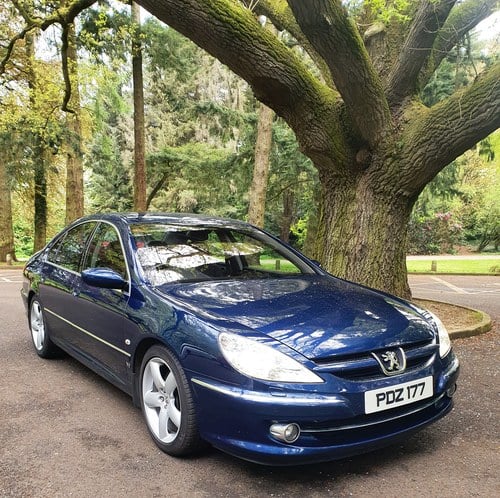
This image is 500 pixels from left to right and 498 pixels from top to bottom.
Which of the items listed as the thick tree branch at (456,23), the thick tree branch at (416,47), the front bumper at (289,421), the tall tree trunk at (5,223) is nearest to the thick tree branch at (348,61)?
the thick tree branch at (416,47)

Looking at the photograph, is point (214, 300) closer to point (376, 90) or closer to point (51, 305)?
point (51, 305)

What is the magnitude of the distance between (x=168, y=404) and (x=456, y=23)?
7025 millimetres

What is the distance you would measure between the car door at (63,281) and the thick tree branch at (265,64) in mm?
2403

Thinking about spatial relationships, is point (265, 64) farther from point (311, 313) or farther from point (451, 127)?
point (311, 313)

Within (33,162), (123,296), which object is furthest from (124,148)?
(123,296)

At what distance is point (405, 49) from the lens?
6.24 metres

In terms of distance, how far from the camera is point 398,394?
267 cm

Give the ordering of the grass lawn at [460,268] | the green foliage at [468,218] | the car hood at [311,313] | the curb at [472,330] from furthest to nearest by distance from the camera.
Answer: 1. the green foliage at [468,218]
2. the grass lawn at [460,268]
3. the curb at [472,330]
4. the car hood at [311,313]

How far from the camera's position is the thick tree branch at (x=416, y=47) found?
5898 mm

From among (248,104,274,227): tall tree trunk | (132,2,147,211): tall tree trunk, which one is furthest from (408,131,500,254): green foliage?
(132,2,147,211): tall tree trunk

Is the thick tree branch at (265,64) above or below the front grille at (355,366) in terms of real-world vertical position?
above

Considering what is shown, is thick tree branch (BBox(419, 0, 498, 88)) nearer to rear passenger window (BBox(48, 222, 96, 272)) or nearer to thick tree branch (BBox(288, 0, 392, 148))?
thick tree branch (BBox(288, 0, 392, 148))

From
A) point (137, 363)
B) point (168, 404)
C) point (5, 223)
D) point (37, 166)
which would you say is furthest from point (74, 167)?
point (168, 404)

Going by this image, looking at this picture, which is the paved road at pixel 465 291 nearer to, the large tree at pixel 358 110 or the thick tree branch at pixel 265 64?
the large tree at pixel 358 110
